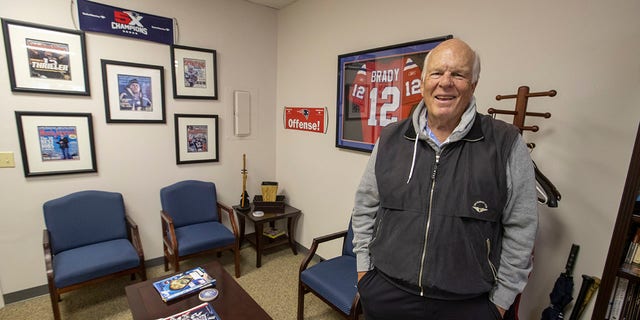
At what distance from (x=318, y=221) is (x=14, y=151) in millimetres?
2502

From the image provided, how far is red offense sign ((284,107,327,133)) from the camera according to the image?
2786 millimetres

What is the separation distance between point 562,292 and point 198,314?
1772mm

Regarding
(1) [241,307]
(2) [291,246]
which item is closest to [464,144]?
(1) [241,307]

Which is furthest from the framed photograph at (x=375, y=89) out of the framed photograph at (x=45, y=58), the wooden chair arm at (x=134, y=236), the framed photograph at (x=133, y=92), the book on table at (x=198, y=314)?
the framed photograph at (x=45, y=58)

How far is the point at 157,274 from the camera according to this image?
2648 millimetres

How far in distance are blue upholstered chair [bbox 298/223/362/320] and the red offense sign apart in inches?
43.9

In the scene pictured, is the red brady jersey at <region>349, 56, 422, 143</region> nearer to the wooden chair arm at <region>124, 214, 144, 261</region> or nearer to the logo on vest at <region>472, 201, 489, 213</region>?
the logo on vest at <region>472, 201, 489, 213</region>

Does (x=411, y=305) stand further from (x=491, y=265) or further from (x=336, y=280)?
(x=336, y=280)

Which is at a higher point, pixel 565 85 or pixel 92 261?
pixel 565 85

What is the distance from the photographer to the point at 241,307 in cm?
156

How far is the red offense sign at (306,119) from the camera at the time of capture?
2786 millimetres

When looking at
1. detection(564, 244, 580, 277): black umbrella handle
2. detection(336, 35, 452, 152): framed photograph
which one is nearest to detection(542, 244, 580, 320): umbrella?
detection(564, 244, 580, 277): black umbrella handle

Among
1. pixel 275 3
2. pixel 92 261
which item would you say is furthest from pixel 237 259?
pixel 275 3

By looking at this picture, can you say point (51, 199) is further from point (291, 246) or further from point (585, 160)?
point (585, 160)
